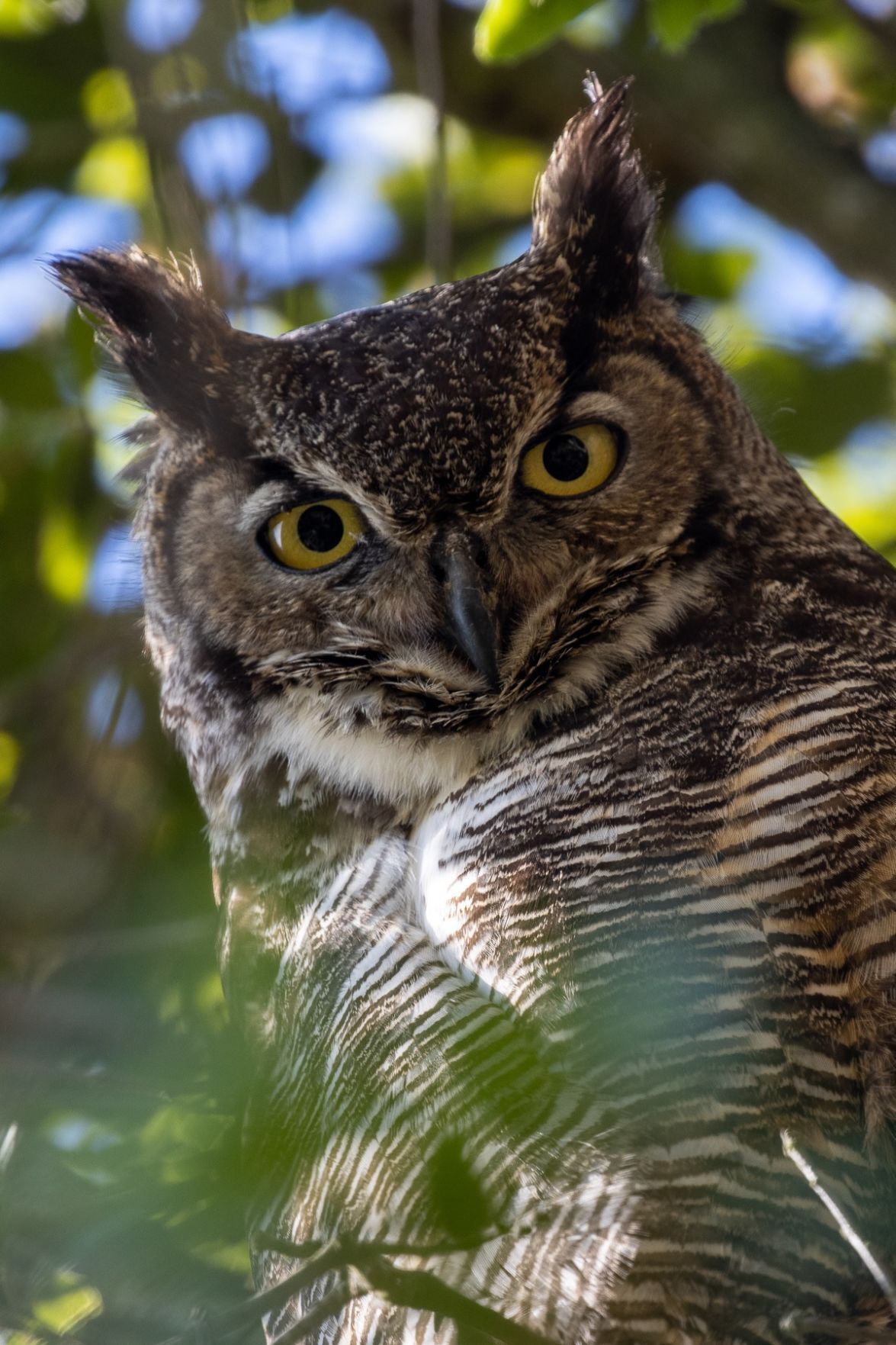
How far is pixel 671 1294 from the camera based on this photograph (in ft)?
6.08

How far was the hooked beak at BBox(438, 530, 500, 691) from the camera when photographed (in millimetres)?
2316

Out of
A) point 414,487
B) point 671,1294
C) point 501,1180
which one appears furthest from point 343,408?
point 671,1294

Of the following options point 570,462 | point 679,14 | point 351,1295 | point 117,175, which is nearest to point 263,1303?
point 351,1295

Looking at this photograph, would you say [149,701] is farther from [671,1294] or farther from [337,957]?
[671,1294]

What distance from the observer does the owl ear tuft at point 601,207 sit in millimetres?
2703

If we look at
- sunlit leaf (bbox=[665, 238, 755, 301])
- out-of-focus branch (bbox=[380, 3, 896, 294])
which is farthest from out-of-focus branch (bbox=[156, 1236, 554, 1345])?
sunlit leaf (bbox=[665, 238, 755, 301])

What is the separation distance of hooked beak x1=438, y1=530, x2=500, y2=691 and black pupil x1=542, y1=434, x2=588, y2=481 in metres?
0.21

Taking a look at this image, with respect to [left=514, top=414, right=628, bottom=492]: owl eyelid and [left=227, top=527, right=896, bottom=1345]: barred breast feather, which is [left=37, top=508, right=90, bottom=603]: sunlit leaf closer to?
[left=514, top=414, right=628, bottom=492]: owl eyelid

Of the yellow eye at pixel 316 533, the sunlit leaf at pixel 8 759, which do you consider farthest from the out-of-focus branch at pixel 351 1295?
the sunlit leaf at pixel 8 759

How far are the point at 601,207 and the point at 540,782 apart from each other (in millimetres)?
1142

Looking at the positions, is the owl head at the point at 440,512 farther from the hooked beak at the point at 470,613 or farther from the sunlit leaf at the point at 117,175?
the sunlit leaf at the point at 117,175

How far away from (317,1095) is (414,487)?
2.99ft

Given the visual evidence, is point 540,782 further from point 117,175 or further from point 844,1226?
point 117,175

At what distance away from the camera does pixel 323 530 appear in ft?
8.38
